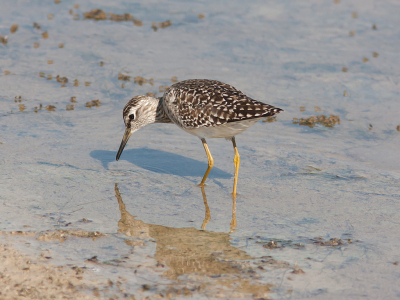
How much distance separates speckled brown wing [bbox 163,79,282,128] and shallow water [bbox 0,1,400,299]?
1.06 meters

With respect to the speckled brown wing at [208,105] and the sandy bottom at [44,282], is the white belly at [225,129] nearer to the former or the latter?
the speckled brown wing at [208,105]

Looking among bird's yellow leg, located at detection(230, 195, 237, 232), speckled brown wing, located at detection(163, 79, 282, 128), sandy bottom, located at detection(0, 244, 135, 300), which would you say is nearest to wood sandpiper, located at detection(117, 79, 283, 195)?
speckled brown wing, located at detection(163, 79, 282, 128)

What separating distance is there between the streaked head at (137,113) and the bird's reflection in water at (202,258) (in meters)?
2.36

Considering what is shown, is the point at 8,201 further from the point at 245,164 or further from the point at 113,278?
the point at 245,164

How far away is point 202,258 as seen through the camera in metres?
5.82

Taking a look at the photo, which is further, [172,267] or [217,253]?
[217,253]

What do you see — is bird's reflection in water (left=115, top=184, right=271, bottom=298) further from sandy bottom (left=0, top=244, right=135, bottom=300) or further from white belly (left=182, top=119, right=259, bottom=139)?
white belly (left=182, top=119, right=259, bottom=139)

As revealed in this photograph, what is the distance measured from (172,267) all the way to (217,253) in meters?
0.64

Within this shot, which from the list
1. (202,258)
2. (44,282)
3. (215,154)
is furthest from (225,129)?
Result: (44,282)

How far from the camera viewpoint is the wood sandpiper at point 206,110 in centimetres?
767

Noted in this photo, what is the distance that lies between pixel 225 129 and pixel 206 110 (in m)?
0.44

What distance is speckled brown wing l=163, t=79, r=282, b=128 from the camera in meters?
7.59

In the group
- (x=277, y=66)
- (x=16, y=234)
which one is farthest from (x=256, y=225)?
(x=277, y=66)

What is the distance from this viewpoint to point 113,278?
207 inches
